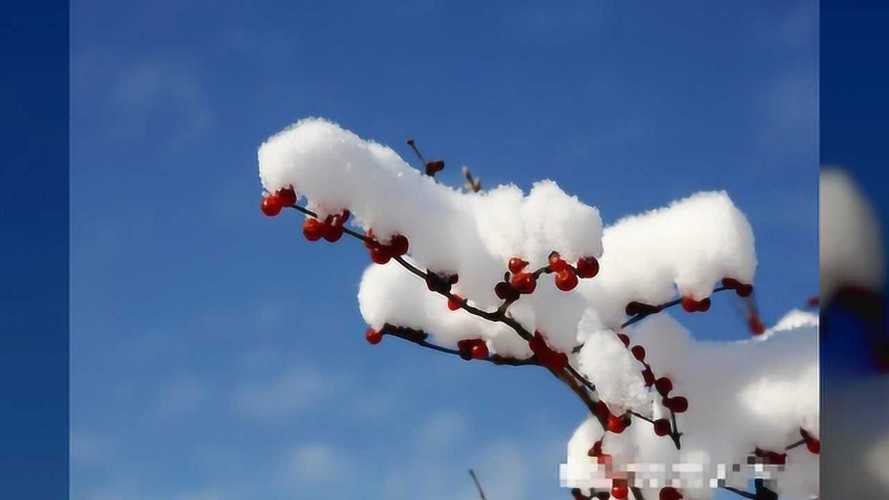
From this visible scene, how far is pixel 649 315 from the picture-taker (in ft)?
2.48

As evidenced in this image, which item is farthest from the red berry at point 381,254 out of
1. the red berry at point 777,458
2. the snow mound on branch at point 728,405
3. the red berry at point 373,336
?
the red berry at point 777,458

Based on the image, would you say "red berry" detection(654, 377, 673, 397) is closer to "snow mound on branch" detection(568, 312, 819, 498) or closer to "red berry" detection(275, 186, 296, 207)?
"snow mound on branch" detection(568, 312, 819, 498)

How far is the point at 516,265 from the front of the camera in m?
0.67

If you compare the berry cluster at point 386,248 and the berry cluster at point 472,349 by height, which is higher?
the berry cluster at point 386,248

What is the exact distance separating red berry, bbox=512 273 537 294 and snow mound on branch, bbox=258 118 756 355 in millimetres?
17

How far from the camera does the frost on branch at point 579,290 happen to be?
25.9 inches

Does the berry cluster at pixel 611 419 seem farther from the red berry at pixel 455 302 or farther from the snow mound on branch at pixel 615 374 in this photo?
the red berry at pixel 455 302

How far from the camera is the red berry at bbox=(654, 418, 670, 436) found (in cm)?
70

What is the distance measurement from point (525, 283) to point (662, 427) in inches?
6.0

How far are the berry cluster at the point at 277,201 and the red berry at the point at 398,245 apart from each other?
0.24 ft

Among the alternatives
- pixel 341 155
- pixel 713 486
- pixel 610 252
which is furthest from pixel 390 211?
pixel 713 486

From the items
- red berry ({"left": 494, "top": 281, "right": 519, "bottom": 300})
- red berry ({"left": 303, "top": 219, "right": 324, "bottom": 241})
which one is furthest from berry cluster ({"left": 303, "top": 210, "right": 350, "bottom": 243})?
red berry ({"left": 494, "top": 281, "right": 519, "bottom": 300})

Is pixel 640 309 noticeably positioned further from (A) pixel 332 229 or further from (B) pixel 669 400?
(A) pixel 332 229

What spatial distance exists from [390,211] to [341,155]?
0.05 metres
